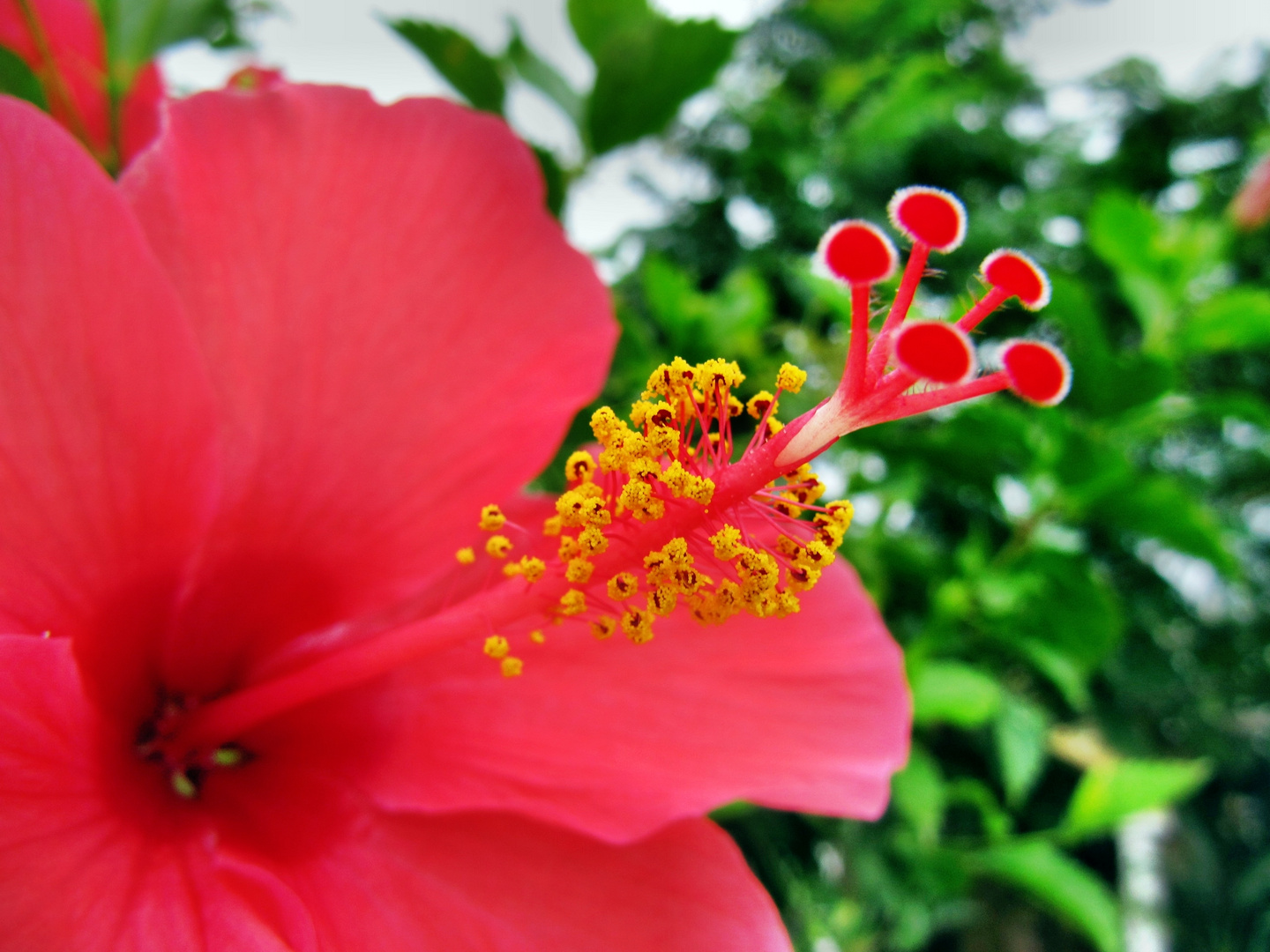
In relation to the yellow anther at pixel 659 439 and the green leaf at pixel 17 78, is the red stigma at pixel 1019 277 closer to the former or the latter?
the yellow anther at pixel 659 439

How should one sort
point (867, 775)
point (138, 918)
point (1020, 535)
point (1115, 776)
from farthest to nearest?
point (1115, 776)
point (1020, 535)
point (867, 775)
point (138, 918)

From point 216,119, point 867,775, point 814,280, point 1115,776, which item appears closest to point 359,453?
point 216,119

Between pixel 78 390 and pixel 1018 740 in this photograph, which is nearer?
pixel 78 390

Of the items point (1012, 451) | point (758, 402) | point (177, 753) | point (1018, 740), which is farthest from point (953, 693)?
point (177, 753)

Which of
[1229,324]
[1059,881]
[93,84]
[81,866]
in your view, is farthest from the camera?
[1059,881]

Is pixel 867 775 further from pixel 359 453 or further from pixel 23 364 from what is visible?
pixel 23 364

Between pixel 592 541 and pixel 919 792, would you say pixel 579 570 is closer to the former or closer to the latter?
pixel 592 541

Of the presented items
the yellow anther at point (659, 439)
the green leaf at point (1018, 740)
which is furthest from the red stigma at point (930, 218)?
the green leaf at point (1018, 740)
